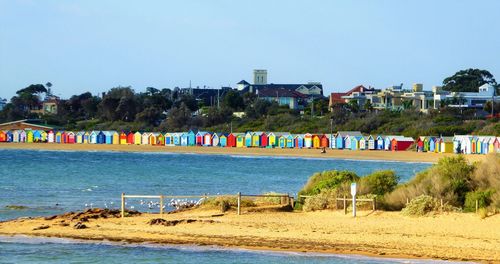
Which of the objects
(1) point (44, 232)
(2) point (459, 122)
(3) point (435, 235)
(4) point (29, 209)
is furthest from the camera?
(2) point (459, 122)

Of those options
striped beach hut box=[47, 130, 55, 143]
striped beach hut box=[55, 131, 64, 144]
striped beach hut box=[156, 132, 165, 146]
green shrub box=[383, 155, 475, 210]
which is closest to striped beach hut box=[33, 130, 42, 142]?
striped beach hut box=[47, 130, 55, 143]

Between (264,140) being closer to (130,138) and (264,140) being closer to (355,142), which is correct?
(355,142)

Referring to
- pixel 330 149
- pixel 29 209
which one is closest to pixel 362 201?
pixel 29 209

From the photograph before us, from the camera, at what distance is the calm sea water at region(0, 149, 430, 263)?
1981 centimetres

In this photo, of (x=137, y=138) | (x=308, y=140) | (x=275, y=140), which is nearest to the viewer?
(x=308, y=140)

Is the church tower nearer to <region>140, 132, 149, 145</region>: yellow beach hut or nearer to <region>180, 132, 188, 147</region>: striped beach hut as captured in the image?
<region>140, 132, 149, 145</region>: yellow beach hut

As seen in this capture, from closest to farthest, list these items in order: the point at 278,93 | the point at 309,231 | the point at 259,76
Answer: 1. the point at 309,231
2. the point at 278,93
3. the point at 259,76

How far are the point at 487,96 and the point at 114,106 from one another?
151ft

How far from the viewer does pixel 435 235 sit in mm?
20703

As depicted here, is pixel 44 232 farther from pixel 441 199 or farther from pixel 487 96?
pixel 487 96

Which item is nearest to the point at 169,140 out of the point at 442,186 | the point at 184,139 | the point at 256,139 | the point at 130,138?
the point at 184,139

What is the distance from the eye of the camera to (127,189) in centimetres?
4228

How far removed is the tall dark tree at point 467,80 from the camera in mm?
143750

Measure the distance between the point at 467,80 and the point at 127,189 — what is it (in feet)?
364
